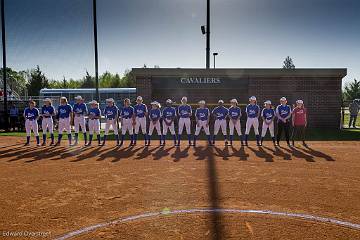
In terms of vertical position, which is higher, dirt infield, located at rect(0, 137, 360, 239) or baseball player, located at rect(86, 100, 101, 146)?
baseball player, located at rect(86, 100, 101, 146)

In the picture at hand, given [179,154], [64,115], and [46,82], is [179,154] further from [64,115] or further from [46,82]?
[46,82]

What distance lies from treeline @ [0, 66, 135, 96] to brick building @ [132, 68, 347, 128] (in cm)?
2996

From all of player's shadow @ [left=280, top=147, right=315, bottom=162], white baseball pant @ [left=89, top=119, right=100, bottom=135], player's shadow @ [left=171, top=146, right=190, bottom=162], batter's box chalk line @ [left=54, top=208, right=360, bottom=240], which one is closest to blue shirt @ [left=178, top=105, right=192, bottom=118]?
player's shadow @ [left=171, top=146, right=190, bottom=162]

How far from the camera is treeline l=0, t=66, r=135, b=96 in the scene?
5075 cm

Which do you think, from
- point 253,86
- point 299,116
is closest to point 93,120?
point 299,116

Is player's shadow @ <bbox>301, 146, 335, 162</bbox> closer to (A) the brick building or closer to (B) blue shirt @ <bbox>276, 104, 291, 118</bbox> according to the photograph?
(B) blue shirt @ <bbox>276, 104, 291, 118</bbox>

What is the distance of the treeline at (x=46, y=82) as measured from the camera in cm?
5075

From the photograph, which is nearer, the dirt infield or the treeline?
the dirt infield

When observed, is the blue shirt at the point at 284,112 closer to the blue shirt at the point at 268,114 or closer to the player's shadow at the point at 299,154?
the blue shirt at the point at 268,114

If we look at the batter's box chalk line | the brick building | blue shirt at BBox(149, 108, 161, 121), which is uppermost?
the brick building

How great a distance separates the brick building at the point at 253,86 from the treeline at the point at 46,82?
30.0 metres

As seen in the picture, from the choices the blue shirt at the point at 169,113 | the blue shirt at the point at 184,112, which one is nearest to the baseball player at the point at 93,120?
the blue shirt at the point at 169,113

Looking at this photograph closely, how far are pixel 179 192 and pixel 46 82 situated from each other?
51334 millimetres

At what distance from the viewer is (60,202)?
6016mm
